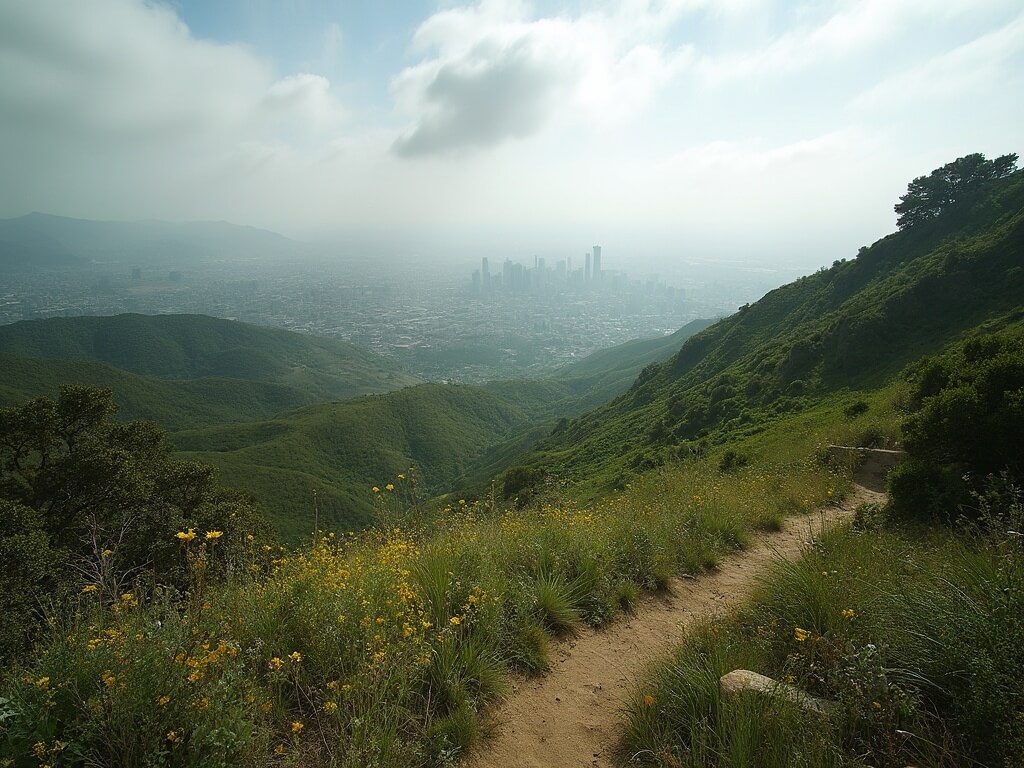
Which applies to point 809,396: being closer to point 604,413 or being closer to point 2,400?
point 604,413

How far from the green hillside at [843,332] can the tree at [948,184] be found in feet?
3.99

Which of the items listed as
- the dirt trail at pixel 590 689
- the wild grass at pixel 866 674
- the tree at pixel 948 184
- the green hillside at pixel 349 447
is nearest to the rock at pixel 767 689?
the wild grass at pixel 866 674

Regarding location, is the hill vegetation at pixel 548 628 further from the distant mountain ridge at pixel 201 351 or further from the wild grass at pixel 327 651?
the distant mountain ridge at pixel 201 351

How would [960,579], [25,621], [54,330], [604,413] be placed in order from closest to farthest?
[960,579], [25,621], [604,413], [54,330]

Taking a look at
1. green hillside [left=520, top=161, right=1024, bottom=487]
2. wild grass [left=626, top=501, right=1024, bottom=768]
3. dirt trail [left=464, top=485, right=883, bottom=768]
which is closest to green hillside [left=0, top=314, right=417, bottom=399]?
green hillside [left=520, top=161, right=1024, bottom=487]

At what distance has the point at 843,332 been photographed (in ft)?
115

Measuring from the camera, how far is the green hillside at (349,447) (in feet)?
199

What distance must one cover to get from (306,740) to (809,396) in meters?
37.0

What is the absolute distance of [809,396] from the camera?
3203 centimetres

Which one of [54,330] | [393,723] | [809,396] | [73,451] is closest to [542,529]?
[393,723]

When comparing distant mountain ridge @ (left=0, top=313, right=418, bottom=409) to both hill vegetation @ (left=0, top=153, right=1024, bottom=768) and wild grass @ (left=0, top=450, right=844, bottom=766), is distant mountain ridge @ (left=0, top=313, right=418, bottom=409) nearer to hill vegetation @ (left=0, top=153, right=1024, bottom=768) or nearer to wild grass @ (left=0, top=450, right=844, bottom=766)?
hill vegetation @ (left=0, top=153, right=1024, bottom=768)

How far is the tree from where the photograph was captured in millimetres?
45312

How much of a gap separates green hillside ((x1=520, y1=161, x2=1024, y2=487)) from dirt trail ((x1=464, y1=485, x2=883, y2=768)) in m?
22.6

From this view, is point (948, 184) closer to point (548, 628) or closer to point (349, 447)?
point (548, 628)
